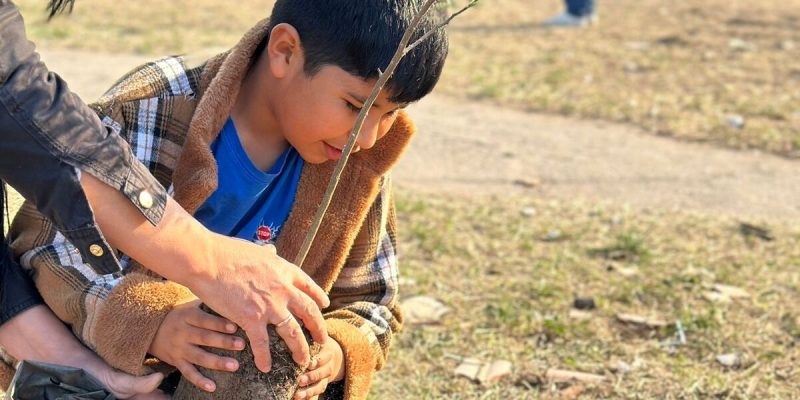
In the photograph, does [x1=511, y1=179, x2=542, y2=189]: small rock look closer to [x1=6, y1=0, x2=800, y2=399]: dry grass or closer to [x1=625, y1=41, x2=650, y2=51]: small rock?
[x1=6, y1=0, x2=800, y2=399]: dry grass

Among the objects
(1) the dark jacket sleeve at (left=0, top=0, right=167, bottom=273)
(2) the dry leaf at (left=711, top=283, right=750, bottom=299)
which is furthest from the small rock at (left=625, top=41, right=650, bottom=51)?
(1) the dark jacket sleeve at (left=0, top=0, right=167, bottom=273)

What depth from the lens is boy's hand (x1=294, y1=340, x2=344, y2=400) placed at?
92.1 inches

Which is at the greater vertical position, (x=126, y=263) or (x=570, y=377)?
(x=126, y=263)

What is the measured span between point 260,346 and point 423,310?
78.7 inches

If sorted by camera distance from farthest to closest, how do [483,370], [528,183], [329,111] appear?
[528,183] → [483,370] → [329,111]

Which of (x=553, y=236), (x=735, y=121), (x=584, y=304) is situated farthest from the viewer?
(x=735, y=121)

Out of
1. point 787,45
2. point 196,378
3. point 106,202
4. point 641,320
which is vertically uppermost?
point 106,202

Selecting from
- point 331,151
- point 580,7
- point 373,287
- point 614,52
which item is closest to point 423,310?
point 373,287

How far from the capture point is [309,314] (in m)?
2.11

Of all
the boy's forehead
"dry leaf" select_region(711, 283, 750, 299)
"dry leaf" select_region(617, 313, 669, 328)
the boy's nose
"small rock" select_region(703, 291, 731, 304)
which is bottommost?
"dry leaf" select_region(711, 283, 750, 299)

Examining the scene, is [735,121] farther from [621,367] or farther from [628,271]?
[621,367]

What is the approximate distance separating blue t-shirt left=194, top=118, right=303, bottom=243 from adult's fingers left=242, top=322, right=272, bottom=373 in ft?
1.83

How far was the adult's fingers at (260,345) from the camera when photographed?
205 cm

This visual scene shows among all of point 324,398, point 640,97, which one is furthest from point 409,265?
point 640,97
